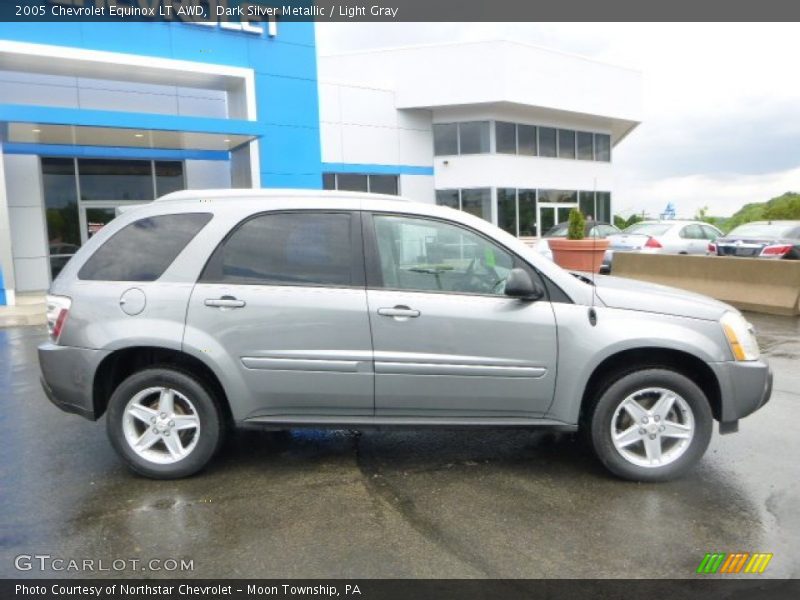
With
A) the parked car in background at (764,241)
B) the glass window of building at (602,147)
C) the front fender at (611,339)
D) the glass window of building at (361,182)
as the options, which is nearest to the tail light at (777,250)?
the parked car in background at (764,241)

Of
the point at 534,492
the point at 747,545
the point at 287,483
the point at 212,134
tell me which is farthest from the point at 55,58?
the point at 747,545

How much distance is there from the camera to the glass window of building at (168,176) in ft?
57.5

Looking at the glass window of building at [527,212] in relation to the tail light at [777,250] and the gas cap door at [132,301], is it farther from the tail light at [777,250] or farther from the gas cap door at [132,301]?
the gas cap door at [132,301]

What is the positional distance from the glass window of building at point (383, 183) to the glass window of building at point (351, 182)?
264 mm

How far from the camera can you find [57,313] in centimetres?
402

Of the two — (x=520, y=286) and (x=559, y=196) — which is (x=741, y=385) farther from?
(x=559, y=196)

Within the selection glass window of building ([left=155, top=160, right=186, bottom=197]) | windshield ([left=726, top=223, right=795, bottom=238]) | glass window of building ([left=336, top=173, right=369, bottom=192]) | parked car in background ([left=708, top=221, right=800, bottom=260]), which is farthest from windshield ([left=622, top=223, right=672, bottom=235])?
glass window of building ([left=155, top=160, right=186, bottom=197])

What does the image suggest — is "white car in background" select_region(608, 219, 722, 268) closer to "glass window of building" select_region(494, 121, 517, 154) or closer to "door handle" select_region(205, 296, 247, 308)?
"glass window of building" select_region(494, 121, 517, 154)

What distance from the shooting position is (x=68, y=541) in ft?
10.7
